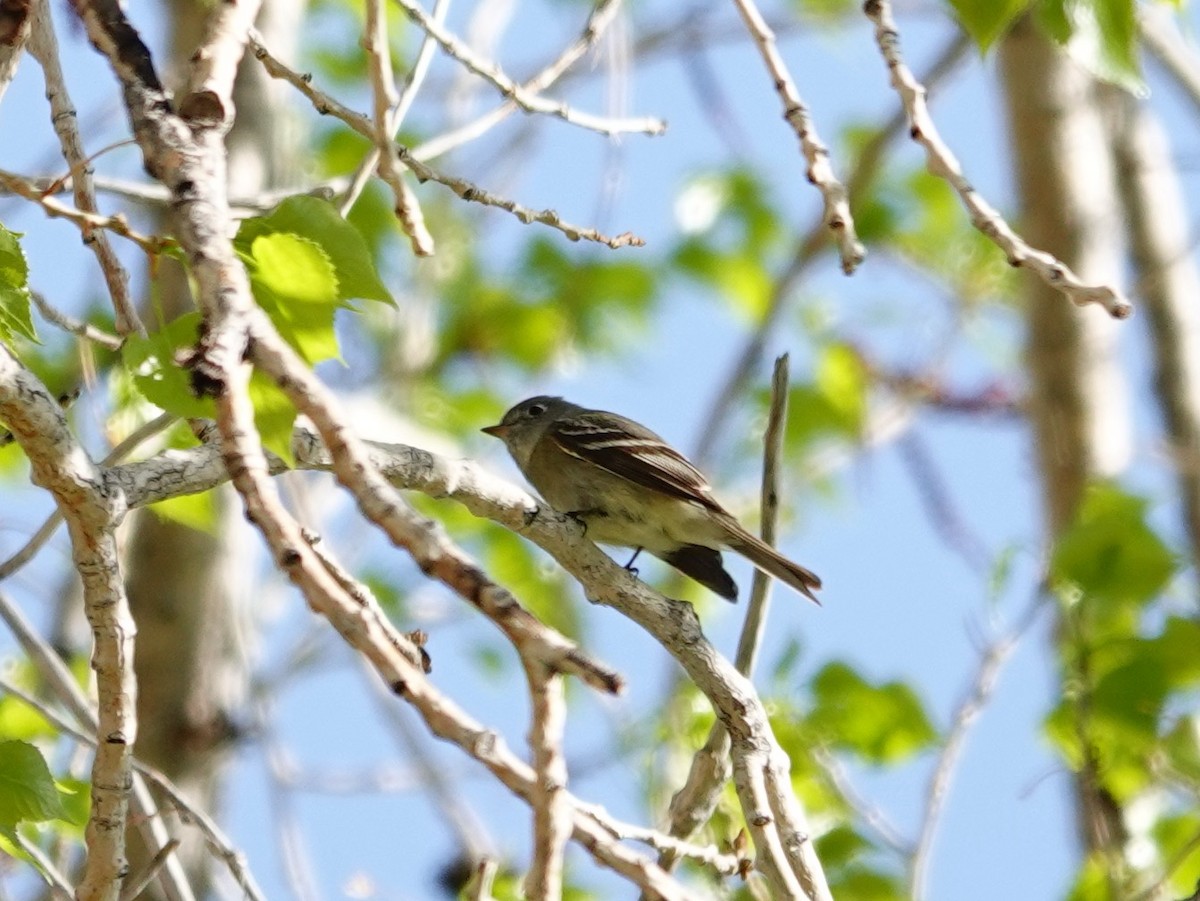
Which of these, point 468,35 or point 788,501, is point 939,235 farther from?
point 468,35

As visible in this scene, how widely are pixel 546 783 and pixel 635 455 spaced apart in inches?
155

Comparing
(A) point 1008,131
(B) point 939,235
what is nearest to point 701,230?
(B) point 939,235

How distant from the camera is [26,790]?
2590mm

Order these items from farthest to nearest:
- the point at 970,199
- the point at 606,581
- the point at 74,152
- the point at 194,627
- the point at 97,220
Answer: the point at 194,627
the point at 606,581
the point at 74,152
the point at 970,199
the point at 97,220

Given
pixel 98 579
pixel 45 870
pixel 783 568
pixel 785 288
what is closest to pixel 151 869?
pixel 45 870

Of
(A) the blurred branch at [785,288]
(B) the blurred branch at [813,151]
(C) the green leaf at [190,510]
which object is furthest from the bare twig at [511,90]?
(A) the blurred branch at [785,288]

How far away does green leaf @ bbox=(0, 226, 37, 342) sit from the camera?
263cm

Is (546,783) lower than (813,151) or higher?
lower

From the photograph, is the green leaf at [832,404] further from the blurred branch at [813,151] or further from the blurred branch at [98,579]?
the blurred branch at [98,579]

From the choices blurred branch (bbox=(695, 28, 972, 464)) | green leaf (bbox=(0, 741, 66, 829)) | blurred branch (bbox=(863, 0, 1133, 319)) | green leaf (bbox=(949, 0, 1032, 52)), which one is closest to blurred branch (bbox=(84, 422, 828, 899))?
green leaf (bbox=(0, 741, 66, 829))

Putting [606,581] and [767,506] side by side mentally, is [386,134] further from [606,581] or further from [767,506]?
[767,506]

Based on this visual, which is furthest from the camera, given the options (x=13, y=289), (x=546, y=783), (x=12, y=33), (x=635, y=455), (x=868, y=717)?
(x=635, y=455)

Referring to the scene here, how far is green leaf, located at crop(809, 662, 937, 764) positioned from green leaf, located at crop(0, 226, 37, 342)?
314cm

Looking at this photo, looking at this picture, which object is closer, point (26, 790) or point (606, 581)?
point (26, 790)
